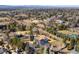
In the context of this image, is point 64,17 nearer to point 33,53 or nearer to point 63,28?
point 63,28

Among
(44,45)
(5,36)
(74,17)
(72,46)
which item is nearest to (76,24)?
(74,17)

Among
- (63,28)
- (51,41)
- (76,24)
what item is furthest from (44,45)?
(76,24)

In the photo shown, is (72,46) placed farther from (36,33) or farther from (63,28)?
(36,33)

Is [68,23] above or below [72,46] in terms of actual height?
above

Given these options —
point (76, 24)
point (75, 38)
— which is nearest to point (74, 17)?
point (76, 24)

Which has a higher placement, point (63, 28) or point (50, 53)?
point (63, 28)

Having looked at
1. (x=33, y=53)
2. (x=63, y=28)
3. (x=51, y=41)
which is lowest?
(x=33, y=53)

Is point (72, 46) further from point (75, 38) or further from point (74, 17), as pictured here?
point (74, 17)
